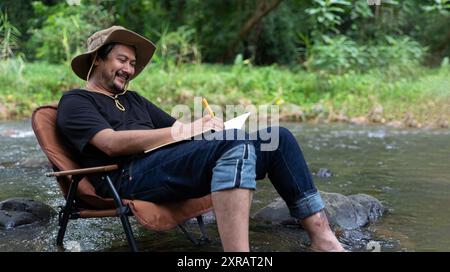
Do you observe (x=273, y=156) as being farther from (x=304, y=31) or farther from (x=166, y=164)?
(x=304, y=31)

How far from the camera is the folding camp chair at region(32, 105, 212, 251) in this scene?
106 inches

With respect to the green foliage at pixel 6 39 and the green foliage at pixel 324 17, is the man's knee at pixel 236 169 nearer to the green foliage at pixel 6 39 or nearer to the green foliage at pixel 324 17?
the green foliage at pixel 6 39

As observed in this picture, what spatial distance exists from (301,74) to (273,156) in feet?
34.3

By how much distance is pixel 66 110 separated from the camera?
9.58 ft

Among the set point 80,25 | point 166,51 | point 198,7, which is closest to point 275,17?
point 198,7

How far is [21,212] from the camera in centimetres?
360

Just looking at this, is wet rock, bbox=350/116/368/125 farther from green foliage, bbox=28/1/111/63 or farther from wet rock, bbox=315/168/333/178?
green foliage, bbox=28/1/111/63

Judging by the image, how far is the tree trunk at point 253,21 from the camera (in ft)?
52.6

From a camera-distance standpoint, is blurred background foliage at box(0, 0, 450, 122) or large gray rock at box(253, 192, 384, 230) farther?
blurred background foliage at box(0, 0, 450, 122)

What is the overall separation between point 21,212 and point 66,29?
36.1 ft

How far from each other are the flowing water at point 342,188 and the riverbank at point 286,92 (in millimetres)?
1127

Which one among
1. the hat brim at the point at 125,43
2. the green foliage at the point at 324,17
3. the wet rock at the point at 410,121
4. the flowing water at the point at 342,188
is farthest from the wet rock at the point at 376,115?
the hat brim at the point at 125,43

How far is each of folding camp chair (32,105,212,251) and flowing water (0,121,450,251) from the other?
0.25 m

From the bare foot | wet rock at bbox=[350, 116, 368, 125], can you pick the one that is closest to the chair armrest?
Answer: the bare foot
